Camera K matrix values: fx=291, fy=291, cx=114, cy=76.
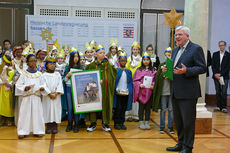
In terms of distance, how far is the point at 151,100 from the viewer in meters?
5.68

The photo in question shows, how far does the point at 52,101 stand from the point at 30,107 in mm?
433

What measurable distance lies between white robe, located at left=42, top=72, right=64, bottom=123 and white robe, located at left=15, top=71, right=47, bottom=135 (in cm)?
20

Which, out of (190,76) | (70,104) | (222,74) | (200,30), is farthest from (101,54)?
(222,74)

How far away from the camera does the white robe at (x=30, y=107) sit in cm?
487

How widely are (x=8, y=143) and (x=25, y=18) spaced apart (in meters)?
5.36

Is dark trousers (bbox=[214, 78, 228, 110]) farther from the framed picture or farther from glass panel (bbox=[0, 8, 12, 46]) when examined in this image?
glass panel (bbox=[0, 8, 12, 46])

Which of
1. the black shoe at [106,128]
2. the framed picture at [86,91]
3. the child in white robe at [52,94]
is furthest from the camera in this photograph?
the black shoe at [106,128]

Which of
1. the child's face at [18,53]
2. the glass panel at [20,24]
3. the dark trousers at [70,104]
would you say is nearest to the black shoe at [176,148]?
the dark trousers at [70,104]

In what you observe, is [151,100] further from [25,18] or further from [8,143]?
[25,18]

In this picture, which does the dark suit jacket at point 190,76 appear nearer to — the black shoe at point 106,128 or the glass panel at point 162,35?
the black shoe at point 106,128

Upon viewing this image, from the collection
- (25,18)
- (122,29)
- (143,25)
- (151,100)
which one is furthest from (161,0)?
(151,100)

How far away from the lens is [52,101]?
518cm

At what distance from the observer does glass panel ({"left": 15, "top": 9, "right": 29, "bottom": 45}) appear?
9.48m

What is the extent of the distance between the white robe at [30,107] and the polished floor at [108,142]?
175 millimetres
